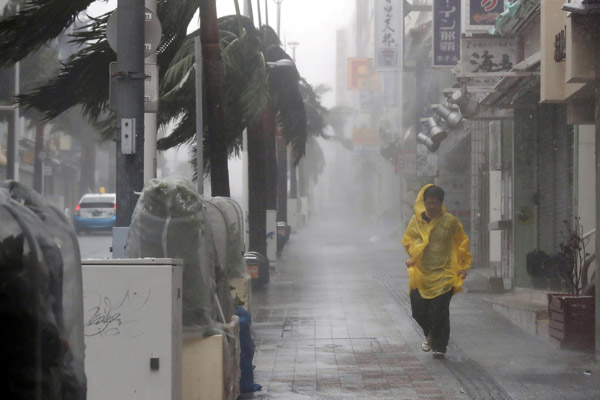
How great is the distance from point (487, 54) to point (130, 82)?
27.6 feet

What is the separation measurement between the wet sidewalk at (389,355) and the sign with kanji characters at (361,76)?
131 ft

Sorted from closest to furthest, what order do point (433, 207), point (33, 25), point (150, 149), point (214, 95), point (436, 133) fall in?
point (433, 207) < point (33, 25) < point (150, 149) < point (214, 95) < point (436, 133)

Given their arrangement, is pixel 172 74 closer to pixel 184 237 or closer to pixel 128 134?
pixel 128 134

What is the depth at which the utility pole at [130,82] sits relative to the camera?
9805 mm

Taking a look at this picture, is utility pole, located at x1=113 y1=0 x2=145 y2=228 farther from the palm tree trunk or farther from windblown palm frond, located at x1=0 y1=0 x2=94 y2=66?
the palm tree trunk

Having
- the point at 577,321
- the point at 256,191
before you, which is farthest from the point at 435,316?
the point at 256,191

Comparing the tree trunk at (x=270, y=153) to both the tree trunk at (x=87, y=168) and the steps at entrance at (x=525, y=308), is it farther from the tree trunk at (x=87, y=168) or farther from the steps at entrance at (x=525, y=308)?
the tree trunk at (x=87, y=168)

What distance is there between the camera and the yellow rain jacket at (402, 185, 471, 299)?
454 inches

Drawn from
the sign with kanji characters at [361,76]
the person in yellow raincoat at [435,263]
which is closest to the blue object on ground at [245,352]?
the person in yellow raincoat at [435,263]

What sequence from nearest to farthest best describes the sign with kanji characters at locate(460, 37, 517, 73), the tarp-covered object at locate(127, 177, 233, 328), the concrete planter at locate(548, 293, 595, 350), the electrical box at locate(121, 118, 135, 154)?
the tarp-covered object at locate(127, 177, 233, 328) < the electrical box at locate(121, 118, 135, 154) < the concrete planter at locate(548, 293, 595, 350) < the sign with kanji characters at locate(460, 37, 517, 73)

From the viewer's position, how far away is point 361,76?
60312 millimetres

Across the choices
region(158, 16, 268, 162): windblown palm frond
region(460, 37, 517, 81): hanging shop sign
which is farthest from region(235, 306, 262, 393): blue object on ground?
region(158, 16, 268, 162): windblown palm frond

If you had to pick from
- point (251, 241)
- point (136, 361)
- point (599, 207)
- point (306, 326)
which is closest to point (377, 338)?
point (306, 326)

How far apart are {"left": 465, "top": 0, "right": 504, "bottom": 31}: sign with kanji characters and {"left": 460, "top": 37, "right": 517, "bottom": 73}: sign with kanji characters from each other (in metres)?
1.43
